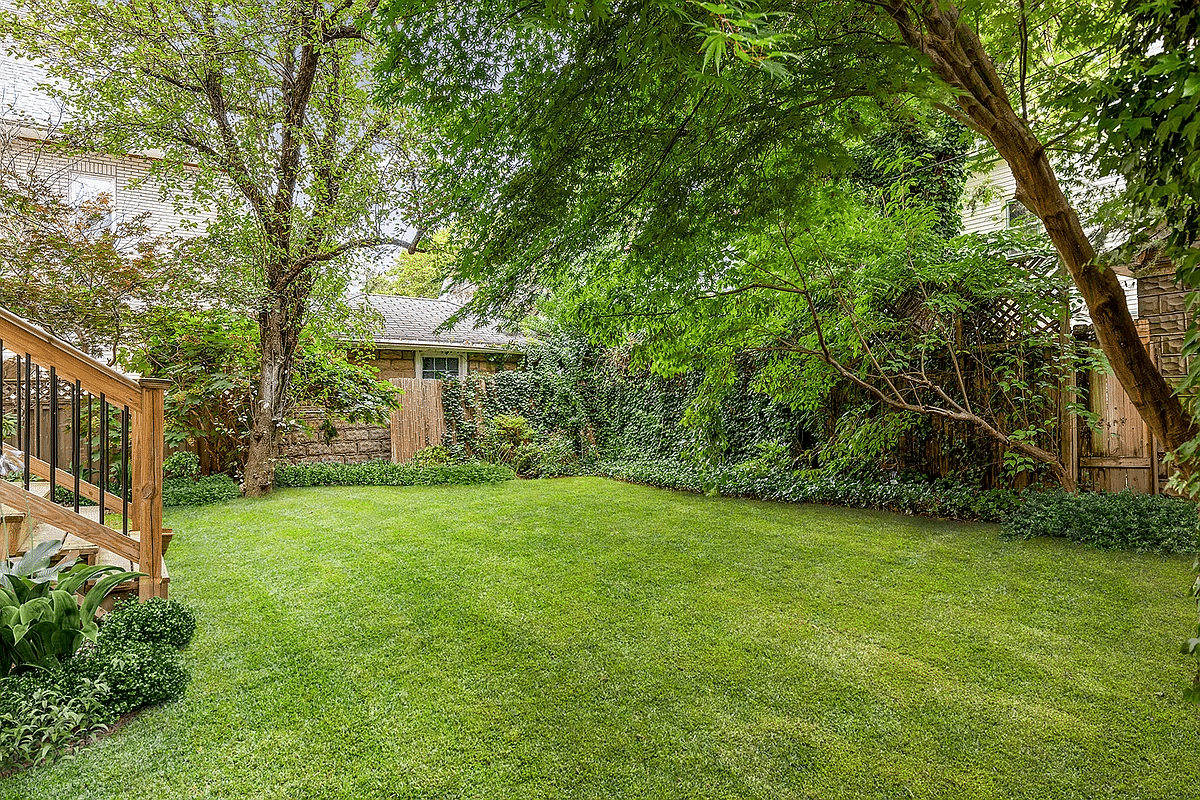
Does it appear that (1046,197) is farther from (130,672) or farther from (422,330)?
(422,330)

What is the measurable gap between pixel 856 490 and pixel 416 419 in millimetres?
7362

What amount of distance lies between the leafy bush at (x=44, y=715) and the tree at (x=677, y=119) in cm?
221

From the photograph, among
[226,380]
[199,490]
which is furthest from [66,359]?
[226,380]

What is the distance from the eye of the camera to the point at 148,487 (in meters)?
3.08

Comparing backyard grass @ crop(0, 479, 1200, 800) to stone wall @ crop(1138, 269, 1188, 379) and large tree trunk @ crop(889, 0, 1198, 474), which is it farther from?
stone wall @ crop(1138, 269, 1188, 379)

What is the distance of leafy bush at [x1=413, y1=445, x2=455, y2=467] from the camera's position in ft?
32.2

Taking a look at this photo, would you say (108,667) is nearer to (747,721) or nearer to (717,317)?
(747,721)

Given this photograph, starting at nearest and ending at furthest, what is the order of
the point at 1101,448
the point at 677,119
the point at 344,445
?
1. the point at 677,119
2. the point at 1101,448
3. the point at 344,445

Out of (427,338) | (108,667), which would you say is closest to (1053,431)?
(108,667)

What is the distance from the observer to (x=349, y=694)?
252 centimetres

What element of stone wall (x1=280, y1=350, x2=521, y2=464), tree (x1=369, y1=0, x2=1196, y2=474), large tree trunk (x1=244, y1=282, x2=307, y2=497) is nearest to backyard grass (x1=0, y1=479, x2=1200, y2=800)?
tree (x1=369, y1=0, x2=1196, y2=474)

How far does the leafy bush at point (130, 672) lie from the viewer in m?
2.35

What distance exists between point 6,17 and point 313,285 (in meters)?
4.05

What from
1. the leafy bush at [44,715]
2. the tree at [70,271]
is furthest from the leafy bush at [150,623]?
the tree at [70,271]
